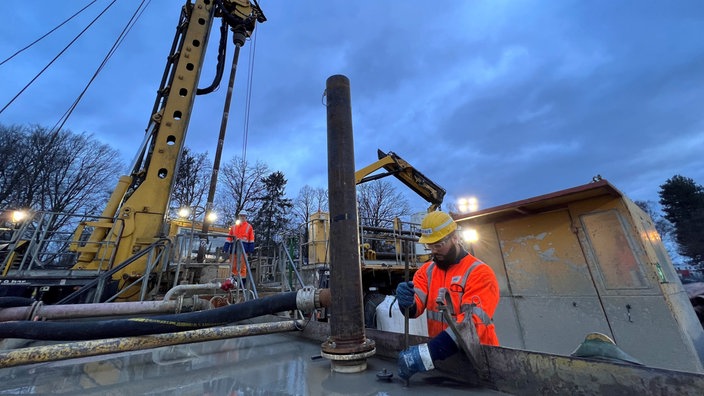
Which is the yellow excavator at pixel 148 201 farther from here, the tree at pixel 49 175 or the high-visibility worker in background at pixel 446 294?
the tree at pixel 49 175

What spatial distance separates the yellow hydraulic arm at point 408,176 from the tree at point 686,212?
38.0 metres

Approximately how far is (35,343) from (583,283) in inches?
314

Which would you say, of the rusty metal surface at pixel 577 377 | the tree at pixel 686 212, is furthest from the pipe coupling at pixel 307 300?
the tree at pixel 686 212

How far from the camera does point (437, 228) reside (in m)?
2.64

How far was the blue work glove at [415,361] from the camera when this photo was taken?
6.43 feet

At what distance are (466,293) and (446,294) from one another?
178 millimetres

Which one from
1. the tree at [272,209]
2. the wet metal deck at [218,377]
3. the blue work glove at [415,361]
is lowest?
the wet metal deck at [218,377]

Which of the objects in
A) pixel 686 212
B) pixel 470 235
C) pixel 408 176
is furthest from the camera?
pixel 686 212

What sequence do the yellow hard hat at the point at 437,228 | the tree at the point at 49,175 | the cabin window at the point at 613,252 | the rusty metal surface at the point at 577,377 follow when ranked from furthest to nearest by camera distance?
the tree at the point at 49,175 < the cabin window at the point at 613,252 < the yellow hard hat at the point at 437,228 < the rusty metal surface at the point at 577,377

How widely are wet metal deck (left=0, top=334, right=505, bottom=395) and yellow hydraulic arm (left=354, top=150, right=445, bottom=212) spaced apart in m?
9.90

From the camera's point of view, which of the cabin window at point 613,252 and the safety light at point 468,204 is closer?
the cabin window at point 613,252

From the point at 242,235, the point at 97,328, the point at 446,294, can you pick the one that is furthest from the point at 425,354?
the point at 242,235

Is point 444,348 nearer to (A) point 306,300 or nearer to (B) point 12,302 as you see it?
(A) point 306,300

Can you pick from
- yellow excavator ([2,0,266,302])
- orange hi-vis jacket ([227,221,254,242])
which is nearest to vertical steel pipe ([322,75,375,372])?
yellow excavator ([2,0,266,302])
